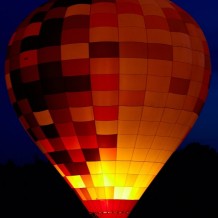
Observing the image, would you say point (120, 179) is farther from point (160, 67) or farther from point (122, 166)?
point (160, 67)

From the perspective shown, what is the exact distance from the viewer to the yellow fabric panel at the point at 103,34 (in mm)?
12336

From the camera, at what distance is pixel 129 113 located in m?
12.4

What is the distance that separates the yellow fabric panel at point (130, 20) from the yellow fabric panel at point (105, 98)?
1185 millimetres

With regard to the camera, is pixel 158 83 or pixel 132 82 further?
pixel 158 83

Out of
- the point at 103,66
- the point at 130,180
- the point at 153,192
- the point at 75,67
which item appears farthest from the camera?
the point at 153,192

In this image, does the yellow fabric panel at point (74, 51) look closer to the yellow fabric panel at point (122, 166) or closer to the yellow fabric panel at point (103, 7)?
the yellow fabric panel at point (103, 7)

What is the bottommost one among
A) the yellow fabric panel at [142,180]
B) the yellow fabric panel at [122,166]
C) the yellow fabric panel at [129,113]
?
the yellow fabric panel at [142,180]

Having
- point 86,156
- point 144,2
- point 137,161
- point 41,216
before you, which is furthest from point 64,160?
point 41,216

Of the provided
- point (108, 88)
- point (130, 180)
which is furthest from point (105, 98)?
point (130, 180)

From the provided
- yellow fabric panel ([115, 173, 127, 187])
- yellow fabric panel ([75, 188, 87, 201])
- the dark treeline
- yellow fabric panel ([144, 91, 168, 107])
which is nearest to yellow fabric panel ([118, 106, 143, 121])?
yellow fabric panel ([144, 91, 168, 107])

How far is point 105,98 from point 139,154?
1.19m

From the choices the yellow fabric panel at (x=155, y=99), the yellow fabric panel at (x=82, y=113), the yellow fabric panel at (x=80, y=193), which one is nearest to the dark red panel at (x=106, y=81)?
the yellow fabric panel at (x=82, y=113)

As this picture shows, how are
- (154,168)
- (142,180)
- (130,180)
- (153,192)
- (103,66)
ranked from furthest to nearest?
(153,192) < (154,168) < (142,180) < (130,180) < (103,66)

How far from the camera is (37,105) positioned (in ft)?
42.2
